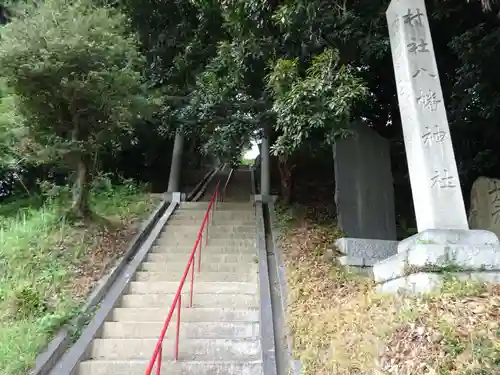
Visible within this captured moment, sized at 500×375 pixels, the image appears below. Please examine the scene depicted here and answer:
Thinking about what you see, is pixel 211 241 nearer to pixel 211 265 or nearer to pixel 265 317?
pixel 211 265

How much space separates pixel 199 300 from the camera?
680 centimetres

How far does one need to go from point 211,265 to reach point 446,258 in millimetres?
4516

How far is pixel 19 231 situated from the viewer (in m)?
7.93

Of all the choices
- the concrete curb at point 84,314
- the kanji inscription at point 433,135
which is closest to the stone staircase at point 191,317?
the concrete curb at point 84,314

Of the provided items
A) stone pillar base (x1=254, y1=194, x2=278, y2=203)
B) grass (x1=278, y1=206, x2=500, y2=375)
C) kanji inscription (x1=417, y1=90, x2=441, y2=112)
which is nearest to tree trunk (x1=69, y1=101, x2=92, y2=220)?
grass (x1=278, y1=206, x2=500, y2=375)

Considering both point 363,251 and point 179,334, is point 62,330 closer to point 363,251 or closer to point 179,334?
point 179,334

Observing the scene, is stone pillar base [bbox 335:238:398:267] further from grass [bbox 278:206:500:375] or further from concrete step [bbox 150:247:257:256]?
concrete step [bbox 150:247:257:256]

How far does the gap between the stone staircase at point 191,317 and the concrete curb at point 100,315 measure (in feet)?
0.31

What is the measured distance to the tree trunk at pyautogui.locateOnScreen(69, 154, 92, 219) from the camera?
331 inches

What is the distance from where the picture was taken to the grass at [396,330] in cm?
346

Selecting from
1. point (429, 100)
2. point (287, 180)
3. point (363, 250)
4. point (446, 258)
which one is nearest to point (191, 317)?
point (363, 250)

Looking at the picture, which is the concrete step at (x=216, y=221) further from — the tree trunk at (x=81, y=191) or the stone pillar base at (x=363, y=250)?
the stone pillar base at (x=363, y=250)

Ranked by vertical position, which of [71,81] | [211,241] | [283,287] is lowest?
[283,287]

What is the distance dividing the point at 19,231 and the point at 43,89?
2546 mm
